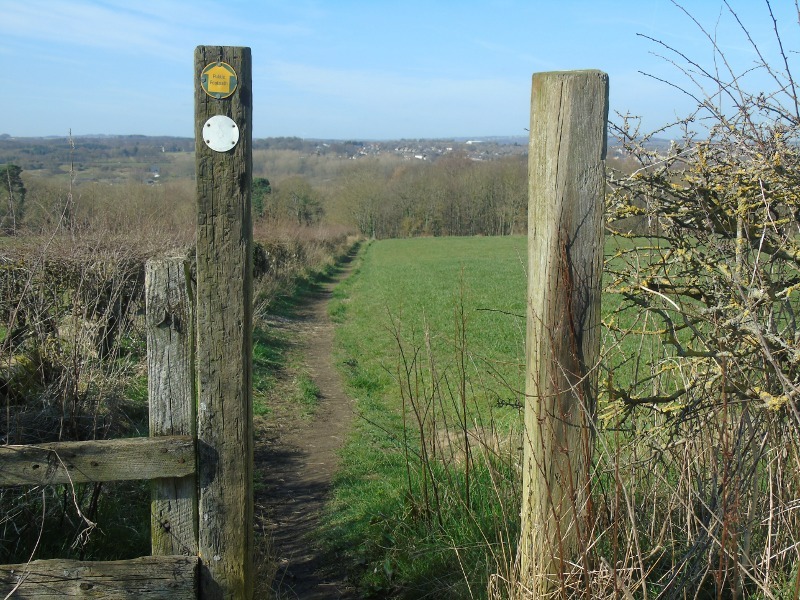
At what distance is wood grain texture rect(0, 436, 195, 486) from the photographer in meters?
2.96

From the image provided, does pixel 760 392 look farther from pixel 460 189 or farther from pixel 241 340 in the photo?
pixel 460 189

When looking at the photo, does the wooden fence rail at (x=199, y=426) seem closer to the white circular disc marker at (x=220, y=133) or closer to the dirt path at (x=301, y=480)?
the white circular disc marker at (x=220, y=133)

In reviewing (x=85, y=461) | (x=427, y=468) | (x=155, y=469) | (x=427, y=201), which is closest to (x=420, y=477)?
(x=427, y=468)

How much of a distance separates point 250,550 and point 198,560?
224 millimetres

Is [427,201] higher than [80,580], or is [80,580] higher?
[427,201]

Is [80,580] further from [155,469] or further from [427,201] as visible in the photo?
[427,201]

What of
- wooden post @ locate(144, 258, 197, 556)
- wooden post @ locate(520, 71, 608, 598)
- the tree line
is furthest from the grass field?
the tree line

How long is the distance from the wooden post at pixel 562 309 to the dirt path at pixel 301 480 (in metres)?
1.70

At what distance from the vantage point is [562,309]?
9.13ft

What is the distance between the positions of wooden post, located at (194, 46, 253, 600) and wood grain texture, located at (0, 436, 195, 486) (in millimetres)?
191

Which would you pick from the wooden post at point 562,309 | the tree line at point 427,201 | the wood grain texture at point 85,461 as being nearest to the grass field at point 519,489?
the wooden post at point 562,309

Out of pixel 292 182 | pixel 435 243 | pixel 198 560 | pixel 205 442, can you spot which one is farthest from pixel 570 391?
pixel 435 243

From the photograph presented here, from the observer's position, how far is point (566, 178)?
8.95ft

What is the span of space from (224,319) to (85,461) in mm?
782
